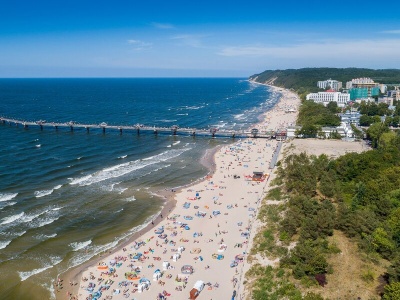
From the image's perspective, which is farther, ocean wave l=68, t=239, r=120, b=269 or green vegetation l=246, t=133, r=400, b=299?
ocean wave l=68, t=239, r=120, b=269

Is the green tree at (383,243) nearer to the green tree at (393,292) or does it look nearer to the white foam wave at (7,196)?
the green tree at (393,292)

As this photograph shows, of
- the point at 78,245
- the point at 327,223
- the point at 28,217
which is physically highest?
the point at 327,223

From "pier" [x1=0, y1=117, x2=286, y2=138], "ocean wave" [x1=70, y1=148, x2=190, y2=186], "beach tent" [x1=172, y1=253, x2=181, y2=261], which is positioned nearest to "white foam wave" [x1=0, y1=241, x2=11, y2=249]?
"beach tent" [x1=172, y1=253, x2=181, y2=261]

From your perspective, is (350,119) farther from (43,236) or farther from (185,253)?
(43,236)

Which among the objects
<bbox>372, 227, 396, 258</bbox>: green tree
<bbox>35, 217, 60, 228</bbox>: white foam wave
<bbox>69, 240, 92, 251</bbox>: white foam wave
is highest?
<bbox>372, 227, 396, 258</bbox>: green tree

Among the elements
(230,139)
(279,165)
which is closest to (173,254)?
(279,165)

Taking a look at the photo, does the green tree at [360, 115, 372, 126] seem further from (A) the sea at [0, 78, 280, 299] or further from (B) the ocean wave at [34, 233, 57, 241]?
(B) the ocean wave at [34, 233, 57, 241]

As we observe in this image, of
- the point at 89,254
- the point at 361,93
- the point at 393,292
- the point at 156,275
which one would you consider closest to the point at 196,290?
the point at 156,275
